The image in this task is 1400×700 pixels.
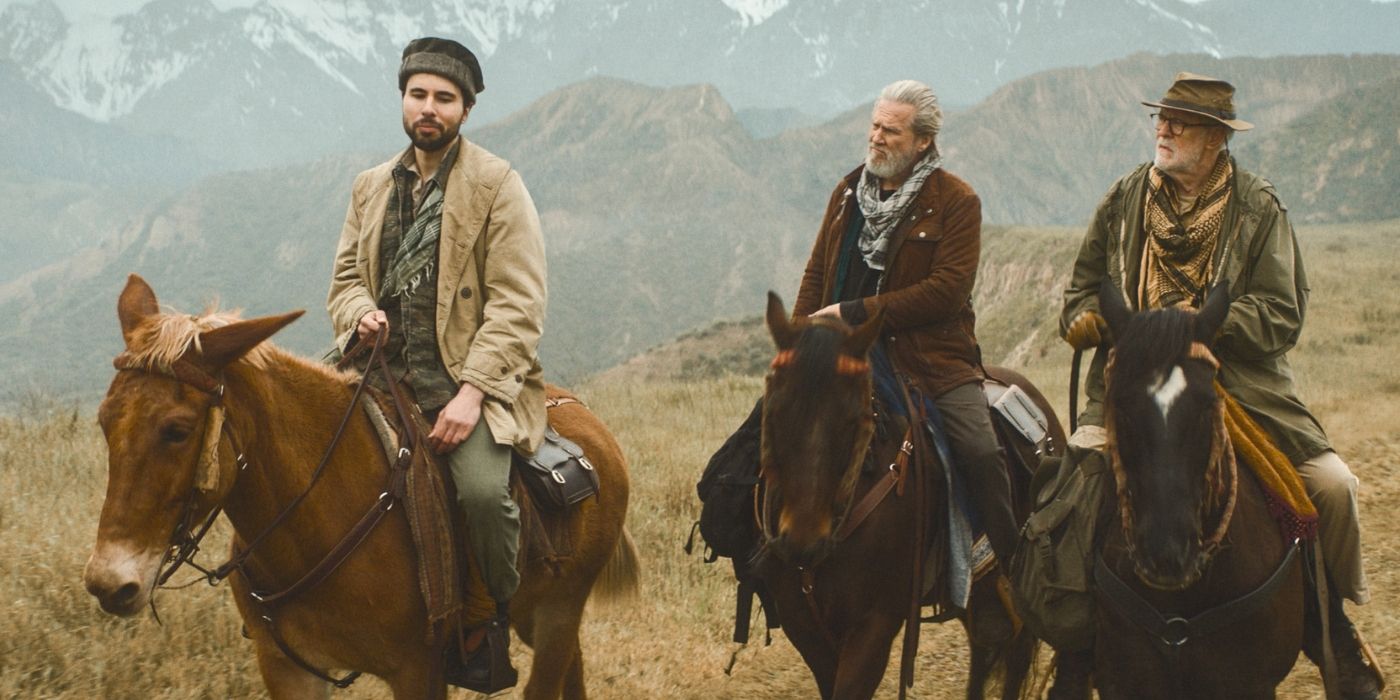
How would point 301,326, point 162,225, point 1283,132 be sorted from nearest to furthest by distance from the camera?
1. point 1283,132
2. point 301,326
3. point 162,225

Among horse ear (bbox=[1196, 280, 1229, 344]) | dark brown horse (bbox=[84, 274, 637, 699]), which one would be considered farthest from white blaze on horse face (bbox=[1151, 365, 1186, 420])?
dark brown horse (bbox=[84, 274, 637, 699])

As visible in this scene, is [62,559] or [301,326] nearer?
[62,559]

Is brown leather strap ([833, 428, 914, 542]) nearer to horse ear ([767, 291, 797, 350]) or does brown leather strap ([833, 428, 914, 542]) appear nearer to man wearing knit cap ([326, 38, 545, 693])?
horse ear ([767, 291, 797, 350])

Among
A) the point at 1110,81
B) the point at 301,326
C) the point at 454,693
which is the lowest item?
the point at 301,326

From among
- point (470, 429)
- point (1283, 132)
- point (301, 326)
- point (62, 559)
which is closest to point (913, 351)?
point (470, 429)

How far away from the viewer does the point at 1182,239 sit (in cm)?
401

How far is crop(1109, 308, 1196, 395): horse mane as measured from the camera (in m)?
3.13

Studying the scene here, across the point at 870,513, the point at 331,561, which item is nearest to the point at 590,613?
the point at 870,513

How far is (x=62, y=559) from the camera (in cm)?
554

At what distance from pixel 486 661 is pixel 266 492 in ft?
3.75

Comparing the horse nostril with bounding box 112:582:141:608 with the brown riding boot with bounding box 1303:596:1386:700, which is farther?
the brown riding boot with bounding box 1303:596:1386:700

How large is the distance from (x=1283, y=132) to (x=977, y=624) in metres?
90.0

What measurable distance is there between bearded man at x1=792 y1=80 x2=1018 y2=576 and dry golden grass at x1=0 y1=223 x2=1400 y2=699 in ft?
6.51

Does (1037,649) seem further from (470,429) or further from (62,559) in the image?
(62,559)
